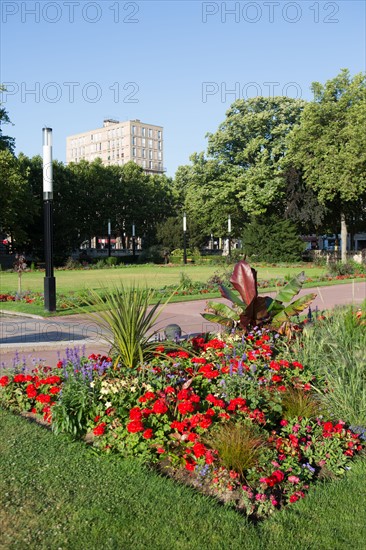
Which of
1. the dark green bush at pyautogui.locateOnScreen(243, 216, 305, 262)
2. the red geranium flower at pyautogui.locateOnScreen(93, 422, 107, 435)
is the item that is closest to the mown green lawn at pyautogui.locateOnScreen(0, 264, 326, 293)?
the dark green bush at pyautogui.locateOnScreen(243, 216, 305, 262)

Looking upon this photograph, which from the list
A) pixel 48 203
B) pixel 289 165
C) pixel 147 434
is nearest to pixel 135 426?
pixel 147 434

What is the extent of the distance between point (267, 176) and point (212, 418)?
127 feet

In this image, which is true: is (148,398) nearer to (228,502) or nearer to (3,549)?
(228,502)

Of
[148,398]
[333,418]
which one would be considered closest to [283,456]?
[333,418]

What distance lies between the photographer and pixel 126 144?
136625mm

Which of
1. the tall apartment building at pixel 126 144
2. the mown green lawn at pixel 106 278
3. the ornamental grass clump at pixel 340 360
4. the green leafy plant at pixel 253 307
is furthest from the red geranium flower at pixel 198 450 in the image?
the tall apartment building at pixel 126 144

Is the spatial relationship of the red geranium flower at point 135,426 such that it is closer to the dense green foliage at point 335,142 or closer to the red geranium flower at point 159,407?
the red geranium flower at point 159,407

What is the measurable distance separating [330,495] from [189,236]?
50790 mm

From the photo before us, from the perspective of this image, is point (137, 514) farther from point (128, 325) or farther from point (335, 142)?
point (335, 142)

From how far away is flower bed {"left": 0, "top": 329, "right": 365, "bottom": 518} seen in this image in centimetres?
378

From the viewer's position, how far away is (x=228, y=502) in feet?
11.6

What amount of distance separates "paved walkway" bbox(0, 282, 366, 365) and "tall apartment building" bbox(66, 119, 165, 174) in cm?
12398

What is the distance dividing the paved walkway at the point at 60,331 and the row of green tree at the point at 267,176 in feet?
80.3

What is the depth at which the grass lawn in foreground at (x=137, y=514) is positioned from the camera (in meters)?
3.01
